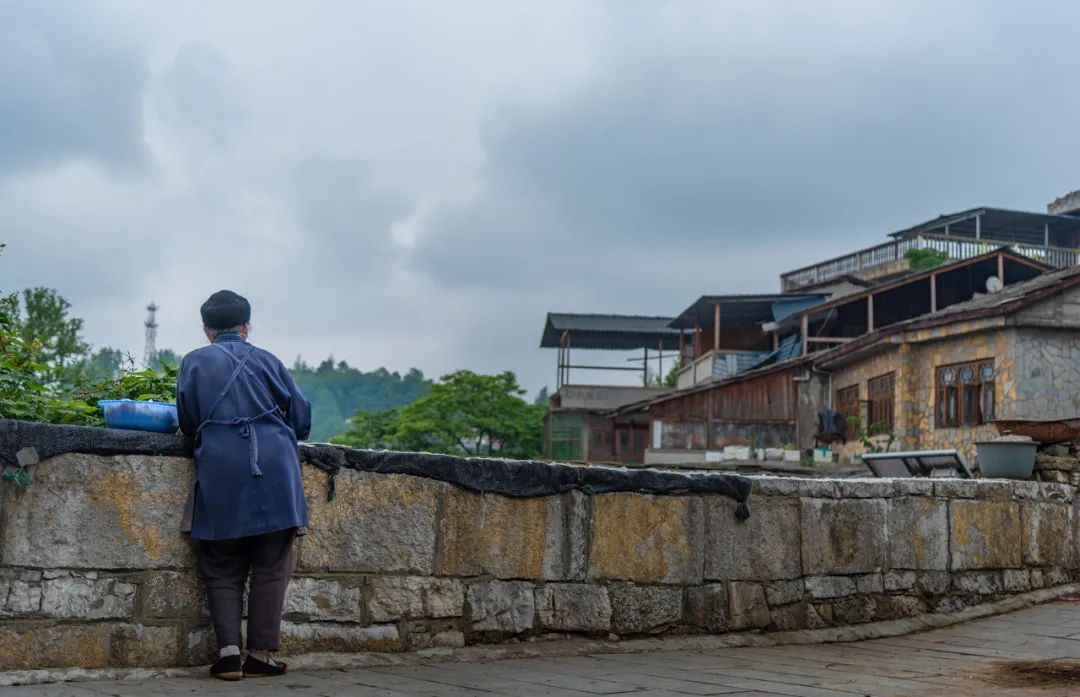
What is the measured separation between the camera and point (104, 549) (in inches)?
164

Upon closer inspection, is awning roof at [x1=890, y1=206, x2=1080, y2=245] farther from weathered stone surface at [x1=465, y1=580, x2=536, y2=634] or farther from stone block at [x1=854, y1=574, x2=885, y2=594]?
weathered stone surface at [x1=465, y1=580, x2=536, y2=634]

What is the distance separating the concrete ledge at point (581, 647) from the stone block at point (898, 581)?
192 mm

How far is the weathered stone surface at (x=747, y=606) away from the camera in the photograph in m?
6.09

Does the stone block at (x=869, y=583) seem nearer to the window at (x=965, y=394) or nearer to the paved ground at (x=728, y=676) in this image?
the paved ground at (x=728, y=676)

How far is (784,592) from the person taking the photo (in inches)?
250

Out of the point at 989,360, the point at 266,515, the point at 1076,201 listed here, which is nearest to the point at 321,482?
the point at 266,515

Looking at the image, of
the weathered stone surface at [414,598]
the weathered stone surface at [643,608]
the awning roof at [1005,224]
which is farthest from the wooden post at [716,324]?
the weathered stone surface at [414,598]

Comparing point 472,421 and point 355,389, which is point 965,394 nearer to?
point 472,421

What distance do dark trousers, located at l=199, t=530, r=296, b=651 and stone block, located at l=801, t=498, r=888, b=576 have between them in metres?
3.27

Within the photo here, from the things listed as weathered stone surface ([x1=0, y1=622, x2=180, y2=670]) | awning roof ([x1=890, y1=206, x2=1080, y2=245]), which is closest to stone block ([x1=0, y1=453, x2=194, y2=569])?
weathered stone surface ([x1=0, y1=622, x2=180, y2=670])

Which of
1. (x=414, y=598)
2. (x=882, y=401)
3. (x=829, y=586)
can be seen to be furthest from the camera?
(x=882, y=401)

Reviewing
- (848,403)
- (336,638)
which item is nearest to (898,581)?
(336,638)

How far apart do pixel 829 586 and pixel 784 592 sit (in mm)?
414

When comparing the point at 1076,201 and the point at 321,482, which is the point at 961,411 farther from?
the point at 1076,201
